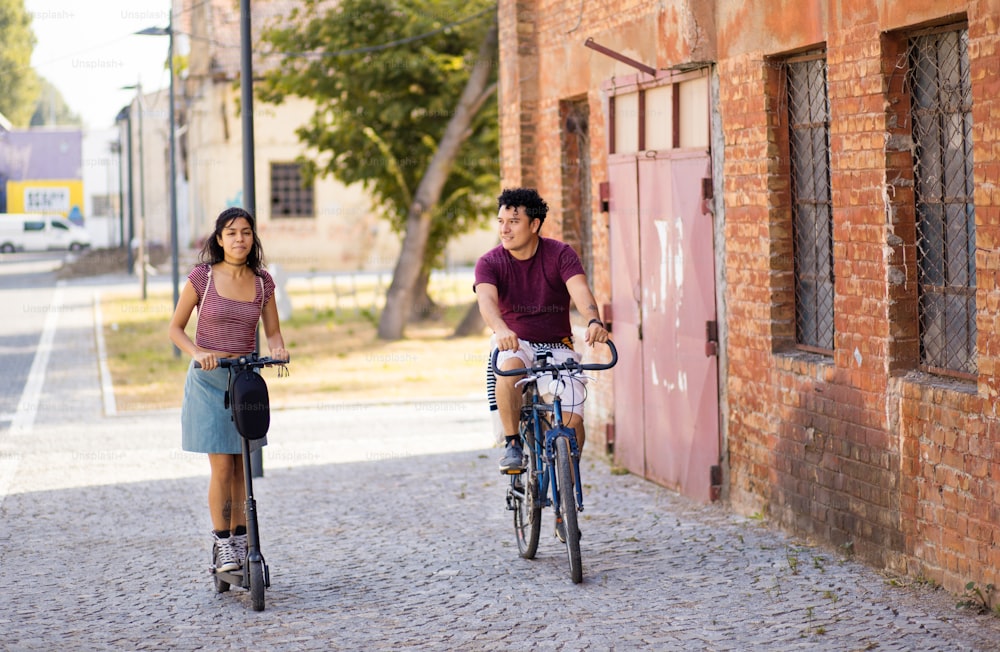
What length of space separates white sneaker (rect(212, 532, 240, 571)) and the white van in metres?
61.0

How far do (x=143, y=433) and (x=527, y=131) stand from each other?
5168 millimetres

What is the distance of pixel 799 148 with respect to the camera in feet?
28.0

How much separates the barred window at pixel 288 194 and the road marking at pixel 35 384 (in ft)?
56.5

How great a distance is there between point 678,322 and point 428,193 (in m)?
16.4

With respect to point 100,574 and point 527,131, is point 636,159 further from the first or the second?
point 100,574

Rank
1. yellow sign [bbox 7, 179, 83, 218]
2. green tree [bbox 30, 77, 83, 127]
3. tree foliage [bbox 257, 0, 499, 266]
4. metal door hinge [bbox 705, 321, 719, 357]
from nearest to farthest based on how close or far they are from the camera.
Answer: metal door hinge [bbox 705, 321, 719, 357]
tree foliage [bbox 257, 0, 499, 266]
yellow sign [bbox 7, 179, 83, 218]
green tree [bbox 30, 77, 83, 127]

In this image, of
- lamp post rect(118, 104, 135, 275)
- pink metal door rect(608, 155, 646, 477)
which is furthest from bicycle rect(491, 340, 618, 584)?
lamp post rect(118, 104, 135, 275)

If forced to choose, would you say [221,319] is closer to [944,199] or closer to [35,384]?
[944,199]

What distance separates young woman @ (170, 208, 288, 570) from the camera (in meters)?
7.10

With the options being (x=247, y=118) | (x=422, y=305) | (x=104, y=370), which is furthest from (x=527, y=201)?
(x=422, y=305)

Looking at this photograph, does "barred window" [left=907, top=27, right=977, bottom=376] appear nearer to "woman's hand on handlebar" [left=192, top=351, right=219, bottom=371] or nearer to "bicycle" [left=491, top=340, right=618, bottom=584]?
"bicycle" [left=491, top=340, right=618, bottom=584]

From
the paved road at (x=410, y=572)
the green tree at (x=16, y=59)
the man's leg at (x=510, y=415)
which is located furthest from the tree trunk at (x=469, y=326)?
the green tree at (x=16, y=59)

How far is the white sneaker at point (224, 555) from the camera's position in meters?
7.13

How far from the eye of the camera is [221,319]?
23.3ft
